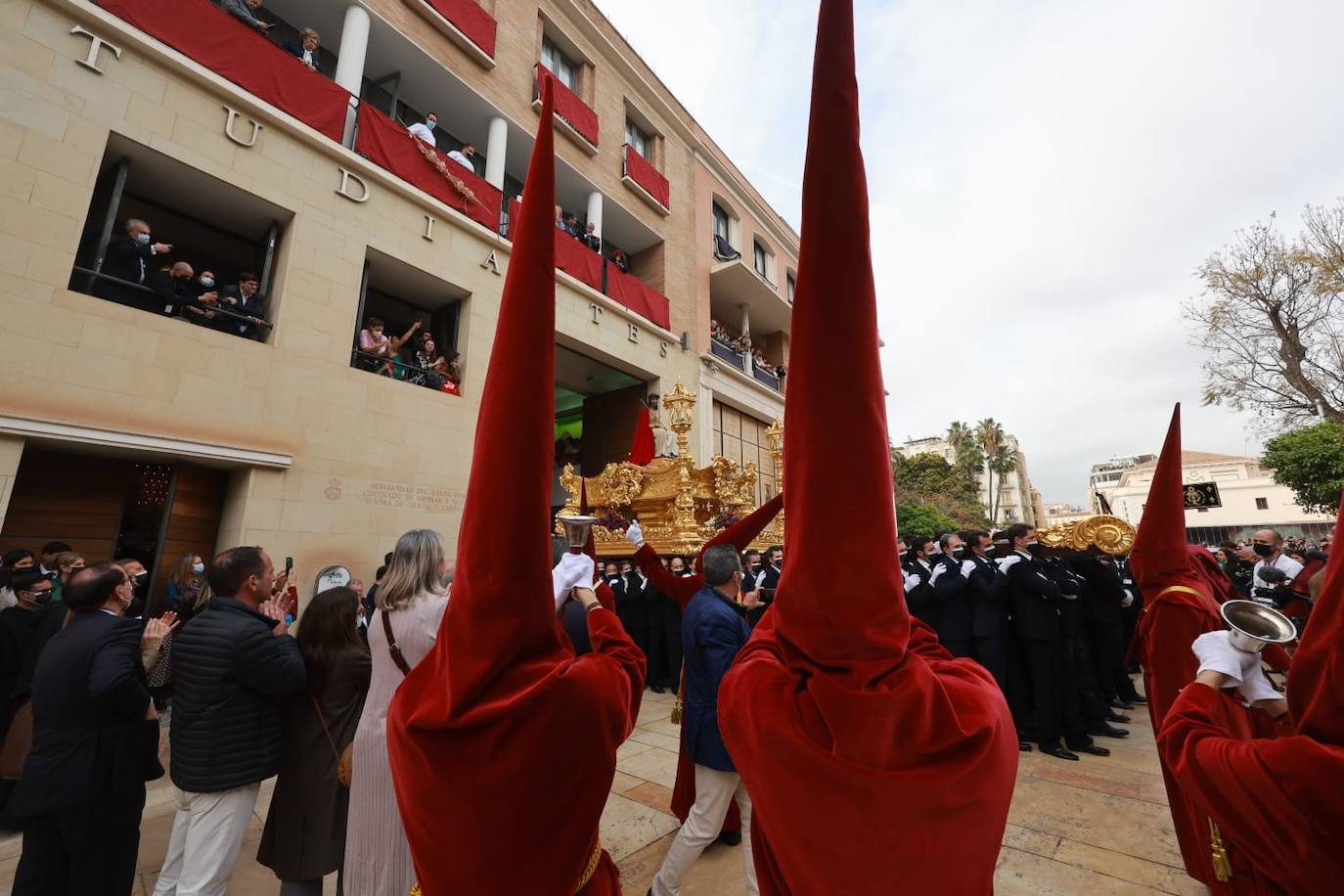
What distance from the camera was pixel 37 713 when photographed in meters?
2.50

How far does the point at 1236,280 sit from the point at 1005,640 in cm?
1764

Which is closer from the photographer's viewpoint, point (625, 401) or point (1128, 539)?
point (1128, 539)

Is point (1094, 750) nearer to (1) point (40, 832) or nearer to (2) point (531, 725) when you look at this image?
(2) point (531, 725)

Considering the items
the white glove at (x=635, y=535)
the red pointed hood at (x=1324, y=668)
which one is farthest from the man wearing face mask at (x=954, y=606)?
the red pointed hood at (x=1324, y=668)

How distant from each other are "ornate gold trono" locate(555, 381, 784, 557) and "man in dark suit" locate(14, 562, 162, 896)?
225 inches

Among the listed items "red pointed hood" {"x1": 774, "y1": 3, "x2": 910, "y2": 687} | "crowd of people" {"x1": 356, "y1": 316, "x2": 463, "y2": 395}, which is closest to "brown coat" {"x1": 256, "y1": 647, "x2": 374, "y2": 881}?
"red pointed hood" {"x1": 774, "y1": 3, "x2": 910, "y2": 687}

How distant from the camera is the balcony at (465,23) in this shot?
1096cm

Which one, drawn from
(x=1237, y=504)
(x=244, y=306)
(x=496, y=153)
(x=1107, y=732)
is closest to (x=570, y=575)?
(x=1107, y=732)

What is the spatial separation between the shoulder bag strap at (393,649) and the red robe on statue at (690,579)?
67.4 inches

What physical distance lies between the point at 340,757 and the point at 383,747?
19.1 inches

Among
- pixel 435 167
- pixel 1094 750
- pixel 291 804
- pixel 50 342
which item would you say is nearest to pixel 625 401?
pixel 435 167

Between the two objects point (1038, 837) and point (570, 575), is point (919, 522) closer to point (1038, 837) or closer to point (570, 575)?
point (1038, 837)

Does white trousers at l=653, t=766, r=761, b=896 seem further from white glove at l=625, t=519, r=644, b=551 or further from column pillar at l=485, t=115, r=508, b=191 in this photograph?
column pillar at l=485, t=115, r=508, b=191

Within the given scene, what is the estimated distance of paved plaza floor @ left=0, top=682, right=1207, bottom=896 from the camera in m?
3.12
